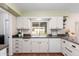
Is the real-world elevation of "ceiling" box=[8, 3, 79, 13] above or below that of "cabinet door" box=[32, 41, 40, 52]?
above

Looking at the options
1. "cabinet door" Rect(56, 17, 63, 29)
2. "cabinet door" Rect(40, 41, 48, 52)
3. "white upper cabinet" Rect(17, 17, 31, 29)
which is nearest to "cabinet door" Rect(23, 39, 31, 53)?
"cabinet door" Rect(40, 41, 48, 52)

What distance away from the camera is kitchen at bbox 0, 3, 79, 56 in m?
4.82

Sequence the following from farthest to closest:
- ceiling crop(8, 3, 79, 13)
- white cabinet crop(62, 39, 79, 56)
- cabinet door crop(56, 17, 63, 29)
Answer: cabinet door crop(56, 17, 63, 29) → ceiling crop(8, 3, 79, 13) → white cabinet crop(62, 39, 79, 56)

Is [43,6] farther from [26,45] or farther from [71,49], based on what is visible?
[71,49]

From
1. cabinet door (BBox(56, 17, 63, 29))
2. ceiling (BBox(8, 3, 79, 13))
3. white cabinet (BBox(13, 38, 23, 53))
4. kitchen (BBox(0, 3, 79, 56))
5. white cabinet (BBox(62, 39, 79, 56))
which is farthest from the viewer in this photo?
cabinet door (BBox(56, 17, 63, 29))

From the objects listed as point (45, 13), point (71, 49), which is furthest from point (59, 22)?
point (71, 49)

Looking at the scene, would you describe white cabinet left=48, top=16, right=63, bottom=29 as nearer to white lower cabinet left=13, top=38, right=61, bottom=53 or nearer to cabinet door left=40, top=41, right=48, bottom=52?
white lower cabinet left=13, top=38, right=61, bottom=53

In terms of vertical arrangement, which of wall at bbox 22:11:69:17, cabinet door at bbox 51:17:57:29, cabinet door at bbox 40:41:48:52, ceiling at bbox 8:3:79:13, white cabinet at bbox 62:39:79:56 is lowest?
cabinet door at bbox 40:41:48:52

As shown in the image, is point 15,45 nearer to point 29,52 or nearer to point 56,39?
point 29,52

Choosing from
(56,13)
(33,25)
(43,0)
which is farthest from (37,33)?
(43,0)

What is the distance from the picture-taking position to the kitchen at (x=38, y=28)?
482 centimetres

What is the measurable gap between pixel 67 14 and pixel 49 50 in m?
2.41

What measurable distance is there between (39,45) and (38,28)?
3.79ft

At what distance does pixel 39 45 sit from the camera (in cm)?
546
